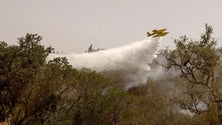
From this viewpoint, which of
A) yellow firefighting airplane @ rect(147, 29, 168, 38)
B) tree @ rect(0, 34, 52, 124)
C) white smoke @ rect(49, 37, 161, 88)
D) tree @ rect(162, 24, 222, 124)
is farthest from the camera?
white smoke @ rect(49, 37, 161, 88)

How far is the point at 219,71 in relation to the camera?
34281mm

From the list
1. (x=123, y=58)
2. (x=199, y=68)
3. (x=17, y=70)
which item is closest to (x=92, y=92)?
(x=17, y=70)

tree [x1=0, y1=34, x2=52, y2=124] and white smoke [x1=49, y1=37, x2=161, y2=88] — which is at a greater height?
white smoke [x1=49, y1=37, x2=161, y2=88]

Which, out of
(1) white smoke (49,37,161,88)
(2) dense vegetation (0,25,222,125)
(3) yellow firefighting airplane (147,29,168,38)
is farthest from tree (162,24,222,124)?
(1) white smoke (49,37,161,88)

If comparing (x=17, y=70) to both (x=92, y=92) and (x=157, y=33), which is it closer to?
(x=92, y=92)

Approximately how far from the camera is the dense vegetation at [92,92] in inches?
1303

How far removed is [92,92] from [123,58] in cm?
2658

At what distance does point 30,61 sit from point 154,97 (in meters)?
27.2

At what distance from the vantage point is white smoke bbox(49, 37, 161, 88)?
217 feet

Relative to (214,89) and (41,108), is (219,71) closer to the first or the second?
(214,89)

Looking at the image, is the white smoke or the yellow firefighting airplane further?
the white smoke

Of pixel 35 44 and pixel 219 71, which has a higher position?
pixel 35 44

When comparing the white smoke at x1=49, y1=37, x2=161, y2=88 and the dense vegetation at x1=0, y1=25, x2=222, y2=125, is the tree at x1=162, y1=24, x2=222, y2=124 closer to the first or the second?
the dense vegetation at x1=0, y1=25, x2=222, y2=125

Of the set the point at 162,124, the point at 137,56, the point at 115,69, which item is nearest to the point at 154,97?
the point at 162,124
